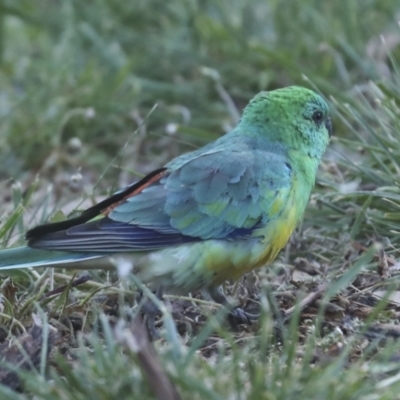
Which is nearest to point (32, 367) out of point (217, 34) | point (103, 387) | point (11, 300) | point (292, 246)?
point (103, 387)

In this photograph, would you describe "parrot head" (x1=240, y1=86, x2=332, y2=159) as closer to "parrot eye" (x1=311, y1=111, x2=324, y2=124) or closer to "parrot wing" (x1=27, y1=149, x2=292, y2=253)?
"parrot eye" (x1=311, y1=111, x2=324, y2=124)

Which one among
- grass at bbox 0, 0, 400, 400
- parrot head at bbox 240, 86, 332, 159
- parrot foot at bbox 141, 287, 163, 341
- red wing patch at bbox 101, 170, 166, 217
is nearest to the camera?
grass at bbox 0, 0, 400, 400

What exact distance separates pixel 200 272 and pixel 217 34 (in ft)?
10.8

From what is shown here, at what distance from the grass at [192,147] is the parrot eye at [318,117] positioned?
13cm

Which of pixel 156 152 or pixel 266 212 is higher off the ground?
pixel 266 212

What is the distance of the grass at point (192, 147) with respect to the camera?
94.7 inches

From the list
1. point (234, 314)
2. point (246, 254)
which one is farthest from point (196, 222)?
point (234, 314)

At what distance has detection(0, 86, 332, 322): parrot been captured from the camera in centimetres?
323

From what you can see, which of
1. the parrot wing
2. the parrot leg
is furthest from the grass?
the parrot wing

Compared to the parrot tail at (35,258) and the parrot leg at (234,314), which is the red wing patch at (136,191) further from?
the parrot leg at (234,314)

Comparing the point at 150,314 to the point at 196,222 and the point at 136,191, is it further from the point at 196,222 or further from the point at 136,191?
the point at 136,191

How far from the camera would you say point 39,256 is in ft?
10.6

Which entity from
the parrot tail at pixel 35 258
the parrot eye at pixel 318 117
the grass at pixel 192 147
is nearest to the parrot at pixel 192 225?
the parrot tail at pixel 35 258

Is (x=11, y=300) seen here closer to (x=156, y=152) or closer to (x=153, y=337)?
(x=153, y=337)
